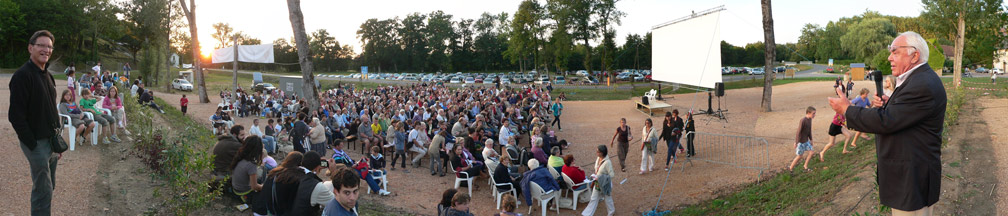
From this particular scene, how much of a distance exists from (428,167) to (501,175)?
3433 mm

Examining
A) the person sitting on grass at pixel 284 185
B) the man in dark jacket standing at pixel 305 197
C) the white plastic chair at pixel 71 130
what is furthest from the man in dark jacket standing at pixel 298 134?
the man in dark jacket standing at pixel 305 197

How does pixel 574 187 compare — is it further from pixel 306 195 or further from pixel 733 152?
pixel 733 152

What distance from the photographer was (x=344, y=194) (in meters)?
3.32

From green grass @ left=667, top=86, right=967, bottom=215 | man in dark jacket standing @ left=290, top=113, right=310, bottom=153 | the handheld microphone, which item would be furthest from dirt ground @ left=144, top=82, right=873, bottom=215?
the handheld microphone

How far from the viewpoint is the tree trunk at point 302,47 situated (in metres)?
13.1

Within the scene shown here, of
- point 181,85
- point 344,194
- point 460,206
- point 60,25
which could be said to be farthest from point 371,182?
point 60,25

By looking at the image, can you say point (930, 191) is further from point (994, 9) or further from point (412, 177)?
point (994, 9)

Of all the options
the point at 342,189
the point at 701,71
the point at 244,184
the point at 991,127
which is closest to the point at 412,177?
the point at 244,184

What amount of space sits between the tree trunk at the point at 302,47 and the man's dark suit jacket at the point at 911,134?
42.0ft

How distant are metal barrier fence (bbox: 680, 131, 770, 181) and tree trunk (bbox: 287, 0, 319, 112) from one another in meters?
9.49

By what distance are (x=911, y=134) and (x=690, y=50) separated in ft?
53.5

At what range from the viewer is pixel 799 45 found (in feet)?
261

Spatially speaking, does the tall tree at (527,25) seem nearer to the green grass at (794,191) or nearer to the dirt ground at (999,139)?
the dirt ground at (999,139)

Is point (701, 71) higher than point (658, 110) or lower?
higher
